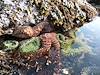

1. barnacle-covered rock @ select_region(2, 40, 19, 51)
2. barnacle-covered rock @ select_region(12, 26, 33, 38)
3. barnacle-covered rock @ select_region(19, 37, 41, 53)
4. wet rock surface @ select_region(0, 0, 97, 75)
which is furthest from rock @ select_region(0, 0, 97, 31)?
barnacle-covered rock @ select_region(19, 37, 41, 53)

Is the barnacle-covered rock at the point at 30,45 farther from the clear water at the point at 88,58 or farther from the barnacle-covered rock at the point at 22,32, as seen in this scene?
the clear water at the point at 88,58

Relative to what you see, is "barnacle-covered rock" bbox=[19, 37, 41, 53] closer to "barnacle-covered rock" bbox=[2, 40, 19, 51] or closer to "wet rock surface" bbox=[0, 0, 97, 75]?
"wet rock surface" bbox=[0, 0, 97, 75]

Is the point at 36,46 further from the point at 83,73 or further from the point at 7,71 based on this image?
the point at 83,73

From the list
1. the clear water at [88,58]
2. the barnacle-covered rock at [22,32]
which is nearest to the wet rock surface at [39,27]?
the barnacle-covered rock at [22,32]

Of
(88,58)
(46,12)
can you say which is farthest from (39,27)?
(88,58)

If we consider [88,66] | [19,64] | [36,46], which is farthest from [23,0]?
[88,66]

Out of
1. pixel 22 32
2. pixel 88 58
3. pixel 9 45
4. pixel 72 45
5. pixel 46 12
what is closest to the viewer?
pixel 9 45

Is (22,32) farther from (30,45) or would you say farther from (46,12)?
(46,12)
